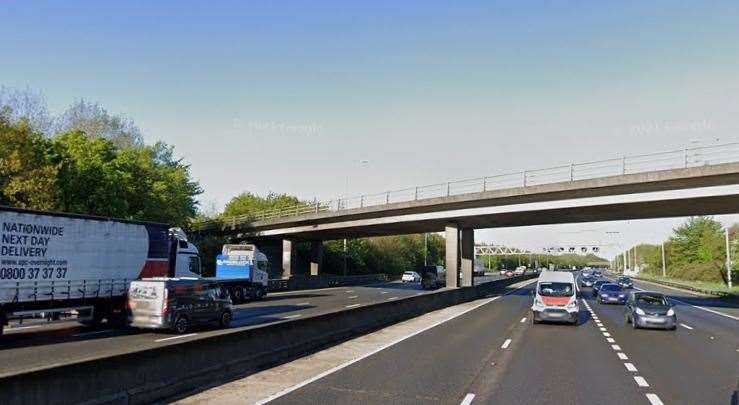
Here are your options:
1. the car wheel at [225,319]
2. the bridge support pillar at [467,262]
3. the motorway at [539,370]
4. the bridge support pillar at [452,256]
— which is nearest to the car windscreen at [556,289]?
the motorway at [539,370]

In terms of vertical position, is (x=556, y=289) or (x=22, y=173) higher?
(x=22, y=173)

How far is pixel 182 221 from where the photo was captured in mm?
63062

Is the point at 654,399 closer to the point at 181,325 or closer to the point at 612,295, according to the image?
the point at 181,325

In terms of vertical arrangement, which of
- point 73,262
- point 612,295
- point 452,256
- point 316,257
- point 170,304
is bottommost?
point 612,295

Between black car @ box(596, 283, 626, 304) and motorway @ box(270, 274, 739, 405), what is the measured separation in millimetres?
18324

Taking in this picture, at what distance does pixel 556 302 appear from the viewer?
25.0 m

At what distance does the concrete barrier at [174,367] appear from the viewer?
7543mm

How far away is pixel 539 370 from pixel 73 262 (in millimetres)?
15143

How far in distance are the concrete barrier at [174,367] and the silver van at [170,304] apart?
5.03m

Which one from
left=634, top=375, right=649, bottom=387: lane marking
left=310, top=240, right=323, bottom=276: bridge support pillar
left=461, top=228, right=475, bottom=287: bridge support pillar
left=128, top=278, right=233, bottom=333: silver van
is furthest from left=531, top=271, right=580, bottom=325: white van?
left=310, top=240, right=323, bottom=276: bridge support pillar

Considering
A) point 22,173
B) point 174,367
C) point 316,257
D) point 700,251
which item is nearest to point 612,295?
point 174,367

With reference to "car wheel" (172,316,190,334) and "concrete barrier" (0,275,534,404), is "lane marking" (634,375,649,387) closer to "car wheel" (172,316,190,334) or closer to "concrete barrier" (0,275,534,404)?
"concrete barrier" (0,275,534,404)

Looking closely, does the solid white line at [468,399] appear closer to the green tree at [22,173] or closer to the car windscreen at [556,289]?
the car windscreen at [556,289]

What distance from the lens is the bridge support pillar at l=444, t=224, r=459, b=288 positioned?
49.8m
